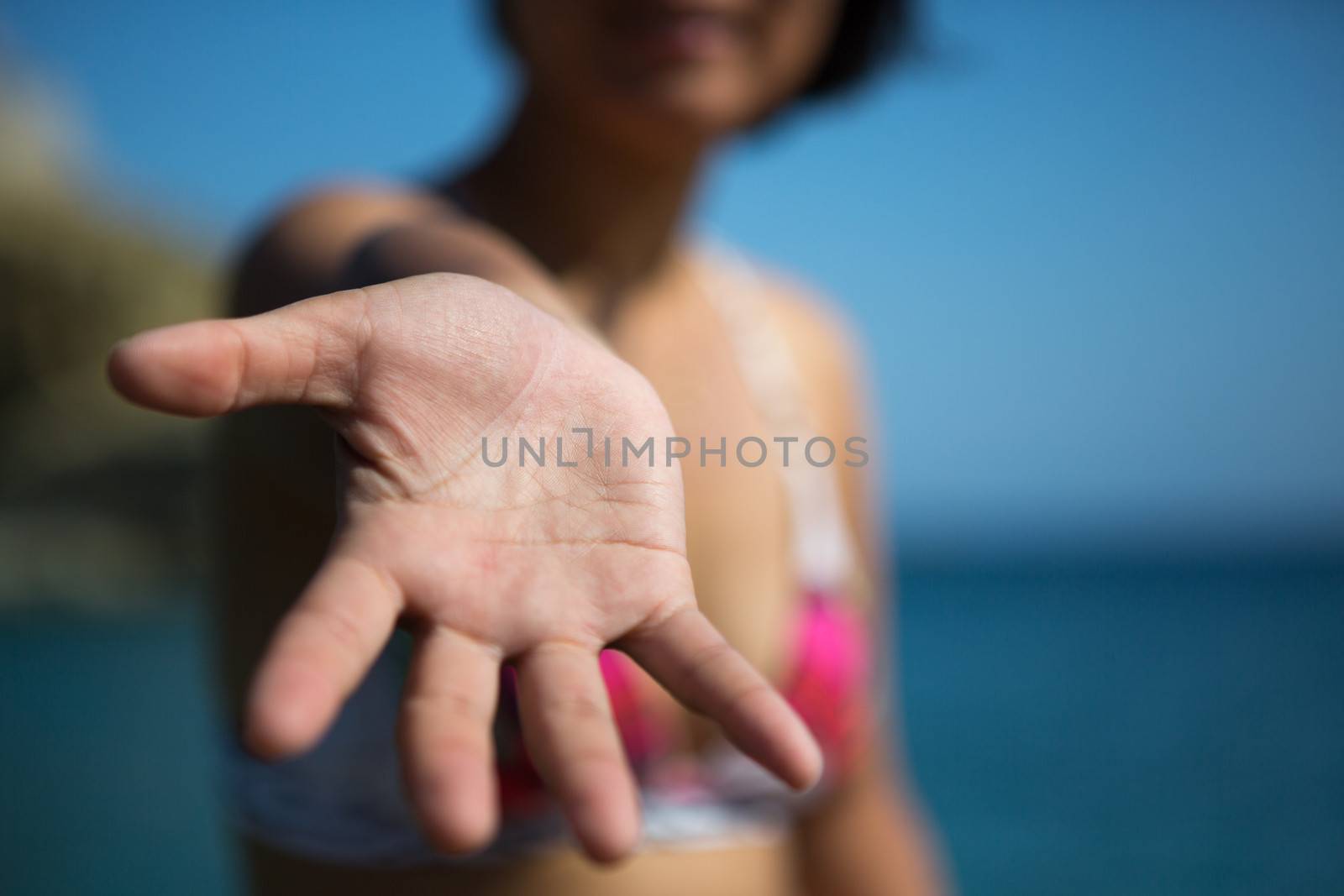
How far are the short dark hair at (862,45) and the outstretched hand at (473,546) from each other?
1.13 meters

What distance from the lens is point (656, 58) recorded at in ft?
3.64

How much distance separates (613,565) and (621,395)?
0.11 m

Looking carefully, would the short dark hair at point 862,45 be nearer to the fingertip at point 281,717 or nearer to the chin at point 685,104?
the chin at point 685,104

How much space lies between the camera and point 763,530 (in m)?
1.33

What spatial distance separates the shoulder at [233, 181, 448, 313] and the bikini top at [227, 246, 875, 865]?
0.35 m

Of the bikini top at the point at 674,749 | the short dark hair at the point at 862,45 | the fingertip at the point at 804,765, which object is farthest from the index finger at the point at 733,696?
the short dark hair at the point at 862,45

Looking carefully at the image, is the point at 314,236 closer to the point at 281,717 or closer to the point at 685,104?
the point at 685,104

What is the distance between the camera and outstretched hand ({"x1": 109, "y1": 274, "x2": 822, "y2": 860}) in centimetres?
50

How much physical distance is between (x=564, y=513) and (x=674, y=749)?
2.26ft

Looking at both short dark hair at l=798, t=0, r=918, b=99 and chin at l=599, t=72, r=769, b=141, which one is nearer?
chin at l=599, t=72, r=769, b=141

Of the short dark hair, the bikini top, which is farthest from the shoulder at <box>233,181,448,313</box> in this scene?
the short dark hair

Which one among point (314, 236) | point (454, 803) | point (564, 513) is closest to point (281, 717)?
point (454, 803)

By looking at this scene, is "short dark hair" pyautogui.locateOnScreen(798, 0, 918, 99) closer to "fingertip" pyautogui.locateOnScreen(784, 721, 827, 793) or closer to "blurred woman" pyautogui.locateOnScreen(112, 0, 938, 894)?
"blurred woman" pyautogui.locateOnScreen(112, 0, 938, 894)

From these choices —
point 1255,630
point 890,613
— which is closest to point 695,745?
point 890,613
